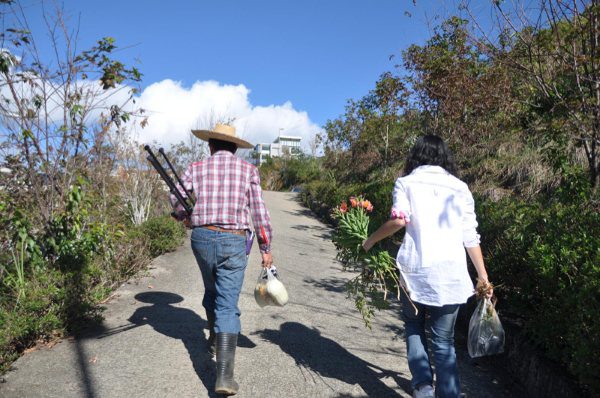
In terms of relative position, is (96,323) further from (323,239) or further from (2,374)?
(323,239)

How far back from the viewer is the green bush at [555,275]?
2.46m

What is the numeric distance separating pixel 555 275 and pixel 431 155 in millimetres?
1156

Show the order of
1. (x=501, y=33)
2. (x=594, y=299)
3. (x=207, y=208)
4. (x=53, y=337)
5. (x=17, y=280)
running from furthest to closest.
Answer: (x=501, y=33), (x=17, y=280), (x=53, y=337), (x=207, y=208), (x=594, y=299)

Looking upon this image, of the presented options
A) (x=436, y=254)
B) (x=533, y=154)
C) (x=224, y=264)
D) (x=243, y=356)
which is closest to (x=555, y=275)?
(x=436, y=254)

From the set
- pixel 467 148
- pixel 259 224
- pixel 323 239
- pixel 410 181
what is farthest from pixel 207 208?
pixel 323 239

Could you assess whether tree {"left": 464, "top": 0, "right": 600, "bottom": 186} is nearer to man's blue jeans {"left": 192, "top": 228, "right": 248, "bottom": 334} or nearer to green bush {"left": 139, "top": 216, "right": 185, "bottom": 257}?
man's blue jeans {"left": 192, "top": 228, "right": 248, "bottom": 334}

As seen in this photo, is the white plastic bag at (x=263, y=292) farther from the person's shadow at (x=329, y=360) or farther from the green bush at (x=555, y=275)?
the green bush at (x=555, y=275)

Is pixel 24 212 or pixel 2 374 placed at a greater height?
pixel 24 212

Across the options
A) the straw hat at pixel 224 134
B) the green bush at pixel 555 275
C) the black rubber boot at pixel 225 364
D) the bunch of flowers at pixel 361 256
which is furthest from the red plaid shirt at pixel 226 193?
the green bush at pixel 555 275

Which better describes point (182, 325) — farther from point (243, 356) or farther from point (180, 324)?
point (243, 356)

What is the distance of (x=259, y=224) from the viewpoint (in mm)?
3318

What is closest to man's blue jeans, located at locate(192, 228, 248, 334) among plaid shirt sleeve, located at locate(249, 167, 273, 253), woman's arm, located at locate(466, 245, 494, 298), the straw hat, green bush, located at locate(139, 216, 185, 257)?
plaid shirt sleeve, located at locate(249, 167, 273, 253)

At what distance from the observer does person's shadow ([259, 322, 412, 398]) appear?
329 centimetres

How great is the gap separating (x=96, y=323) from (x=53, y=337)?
0.45 metres
